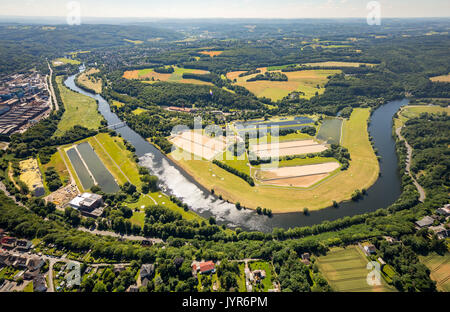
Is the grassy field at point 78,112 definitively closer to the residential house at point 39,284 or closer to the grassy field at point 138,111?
the grassy field at point 138,111

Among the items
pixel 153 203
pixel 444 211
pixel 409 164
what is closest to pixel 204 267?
pixel 153 203

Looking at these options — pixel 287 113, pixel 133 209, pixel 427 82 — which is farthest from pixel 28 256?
pixel 427 82

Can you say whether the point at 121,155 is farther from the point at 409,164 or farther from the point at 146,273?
the point at 409,164

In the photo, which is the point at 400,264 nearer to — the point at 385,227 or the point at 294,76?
the point at 385,227

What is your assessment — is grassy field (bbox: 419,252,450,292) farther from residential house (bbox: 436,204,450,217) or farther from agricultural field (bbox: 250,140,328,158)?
agricultural field (bbox: 250,140,328,158)

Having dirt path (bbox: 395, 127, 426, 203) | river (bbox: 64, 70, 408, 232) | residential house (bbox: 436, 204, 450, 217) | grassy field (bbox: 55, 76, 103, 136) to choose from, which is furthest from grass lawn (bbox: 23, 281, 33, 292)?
dirt path (bbox: 395, 127, 426, 203)

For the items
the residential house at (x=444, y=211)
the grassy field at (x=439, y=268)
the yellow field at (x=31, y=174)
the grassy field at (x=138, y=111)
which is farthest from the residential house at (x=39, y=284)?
the grassy field at (x=138, y=111)
